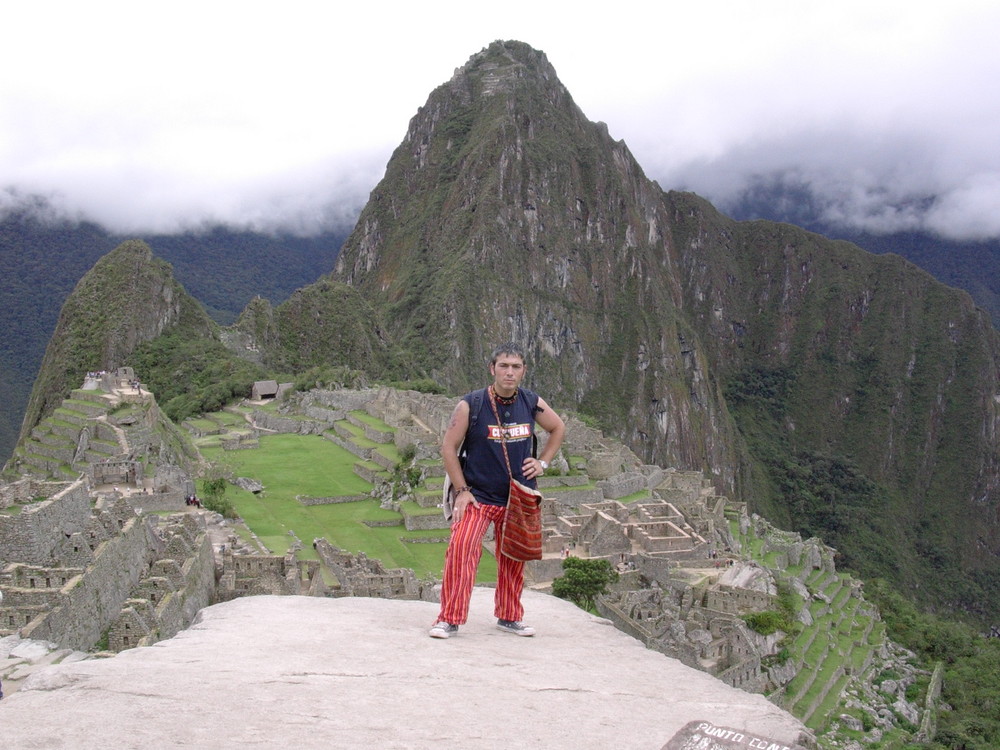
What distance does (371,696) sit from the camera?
500 centimetres

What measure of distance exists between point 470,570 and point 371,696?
6.10 ft

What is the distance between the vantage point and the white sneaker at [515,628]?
275 inches

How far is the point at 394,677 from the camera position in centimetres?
542

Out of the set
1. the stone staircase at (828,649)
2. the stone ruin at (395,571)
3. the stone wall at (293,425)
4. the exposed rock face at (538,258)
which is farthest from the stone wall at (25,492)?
the exposed rock face at (538,258)

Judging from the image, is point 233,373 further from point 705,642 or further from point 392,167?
point 392,167

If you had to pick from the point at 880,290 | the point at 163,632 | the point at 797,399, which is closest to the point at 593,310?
the point at 797,399

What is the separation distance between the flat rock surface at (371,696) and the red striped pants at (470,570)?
218 mm

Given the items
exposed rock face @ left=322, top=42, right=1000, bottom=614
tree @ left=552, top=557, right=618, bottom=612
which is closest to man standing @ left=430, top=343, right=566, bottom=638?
tree @ left=552, top=557, right=618, bottom=612

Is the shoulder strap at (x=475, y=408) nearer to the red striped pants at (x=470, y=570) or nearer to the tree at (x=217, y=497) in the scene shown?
the red striped pants at (x=470, y=570)

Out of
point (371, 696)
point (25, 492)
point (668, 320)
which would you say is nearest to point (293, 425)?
point (25, 492)

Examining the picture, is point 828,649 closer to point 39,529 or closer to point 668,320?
point 39,529

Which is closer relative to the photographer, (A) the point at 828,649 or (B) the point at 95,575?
(B) the point at 95,575

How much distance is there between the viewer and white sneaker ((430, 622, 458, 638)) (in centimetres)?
662

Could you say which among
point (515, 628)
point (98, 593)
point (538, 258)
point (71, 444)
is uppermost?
point (538, 258)
